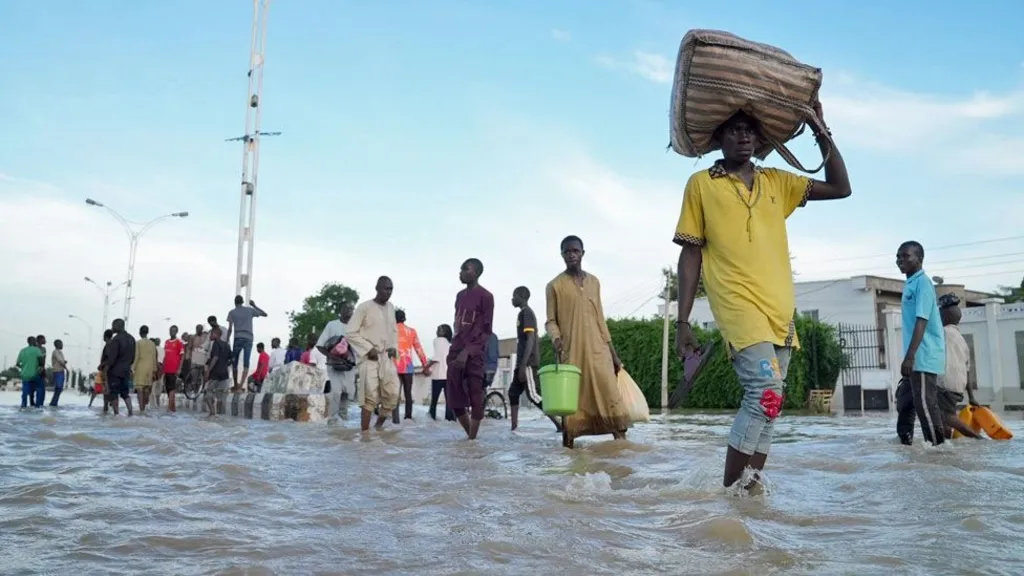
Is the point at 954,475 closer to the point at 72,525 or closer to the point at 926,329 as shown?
the point at 926,329

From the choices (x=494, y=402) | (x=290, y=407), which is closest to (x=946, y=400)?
(x=290, y=407)

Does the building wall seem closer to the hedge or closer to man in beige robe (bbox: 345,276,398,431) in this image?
the hedge

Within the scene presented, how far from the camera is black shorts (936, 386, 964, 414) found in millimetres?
7348

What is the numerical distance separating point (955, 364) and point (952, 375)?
0.12 metres

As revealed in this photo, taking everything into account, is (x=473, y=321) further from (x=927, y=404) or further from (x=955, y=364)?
(x=955, y=364)

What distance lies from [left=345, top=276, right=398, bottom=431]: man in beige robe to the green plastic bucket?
2.96 m

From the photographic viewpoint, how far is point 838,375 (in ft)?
78.2

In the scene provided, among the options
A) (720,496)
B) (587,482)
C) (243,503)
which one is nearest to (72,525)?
(243,503)

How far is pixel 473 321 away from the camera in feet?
27.9

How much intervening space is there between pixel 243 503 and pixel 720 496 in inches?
86.5

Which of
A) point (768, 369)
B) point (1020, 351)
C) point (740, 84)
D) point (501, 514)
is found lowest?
point (501, 514)

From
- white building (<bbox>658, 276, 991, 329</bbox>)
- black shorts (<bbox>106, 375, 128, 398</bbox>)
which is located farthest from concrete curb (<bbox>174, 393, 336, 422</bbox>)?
white building (<bbox>658, 276, 991, 329</bbox>)

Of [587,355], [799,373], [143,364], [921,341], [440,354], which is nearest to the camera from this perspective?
[921,341]

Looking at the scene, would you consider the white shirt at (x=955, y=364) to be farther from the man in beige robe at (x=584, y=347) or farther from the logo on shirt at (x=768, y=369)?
the logo on shirt at (x=768, y=369)
